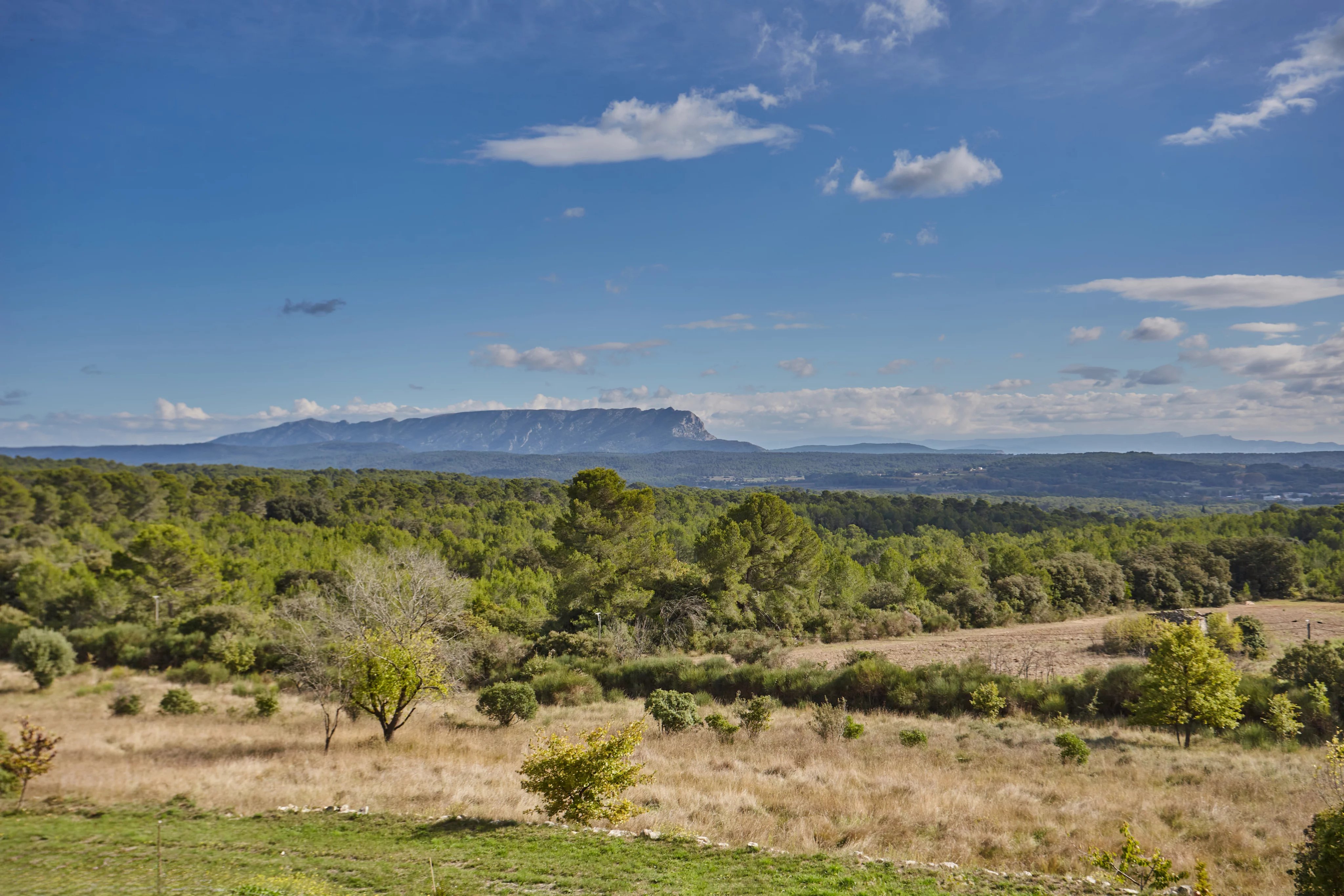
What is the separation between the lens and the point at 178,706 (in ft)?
77.3

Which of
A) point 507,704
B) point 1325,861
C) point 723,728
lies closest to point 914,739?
point 723,728

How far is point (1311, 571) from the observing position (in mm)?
53719

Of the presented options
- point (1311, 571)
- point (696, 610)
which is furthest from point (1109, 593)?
point (696, 610)

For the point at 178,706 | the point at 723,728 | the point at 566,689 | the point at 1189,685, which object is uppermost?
the point at 1189,685

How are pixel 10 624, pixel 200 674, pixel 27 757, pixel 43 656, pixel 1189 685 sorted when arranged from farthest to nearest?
pixel 10 624 → pixel 200 674 → pixel 43 656 → pixel 1189 685 → pixel 27 757

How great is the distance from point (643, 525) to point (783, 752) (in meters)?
21.4

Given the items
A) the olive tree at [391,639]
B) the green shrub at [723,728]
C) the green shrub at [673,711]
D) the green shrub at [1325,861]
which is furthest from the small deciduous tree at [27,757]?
the green shrub at [1325,861]

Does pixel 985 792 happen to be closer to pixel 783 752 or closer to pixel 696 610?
pixel 783 752

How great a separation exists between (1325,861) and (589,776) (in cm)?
915

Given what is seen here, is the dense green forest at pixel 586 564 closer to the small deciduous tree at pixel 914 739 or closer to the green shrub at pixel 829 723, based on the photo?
the green shrub at pixel 829 723

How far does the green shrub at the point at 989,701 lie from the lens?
2092 cm

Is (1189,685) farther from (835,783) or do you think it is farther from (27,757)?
(27,757)

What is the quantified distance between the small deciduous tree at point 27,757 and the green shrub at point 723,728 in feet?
48.4

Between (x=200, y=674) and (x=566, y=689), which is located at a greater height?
(x=566, y=689)
